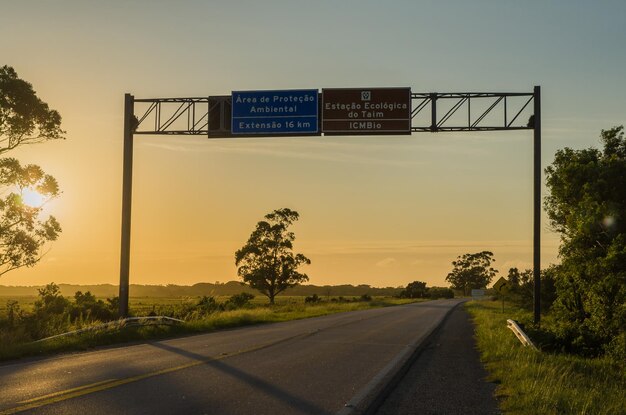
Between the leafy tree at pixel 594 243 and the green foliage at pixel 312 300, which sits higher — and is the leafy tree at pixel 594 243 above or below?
above

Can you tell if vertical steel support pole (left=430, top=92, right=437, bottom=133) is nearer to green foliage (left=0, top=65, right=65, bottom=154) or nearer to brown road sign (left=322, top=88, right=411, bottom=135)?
brown road sign (left=322, top=88, right=411, bottom=135)

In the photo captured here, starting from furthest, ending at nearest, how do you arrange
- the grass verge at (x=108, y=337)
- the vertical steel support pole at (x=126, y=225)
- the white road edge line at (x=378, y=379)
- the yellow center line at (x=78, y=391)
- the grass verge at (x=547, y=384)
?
the vertical steel support pole at (x=126, y=225) < the grass verge at (x=108, y=337) < the grass verge at (x=547, y=384) < the white road edge line at (x=378, y=379) < the yellow center line at (x=78, y=391)

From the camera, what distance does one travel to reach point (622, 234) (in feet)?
66.8

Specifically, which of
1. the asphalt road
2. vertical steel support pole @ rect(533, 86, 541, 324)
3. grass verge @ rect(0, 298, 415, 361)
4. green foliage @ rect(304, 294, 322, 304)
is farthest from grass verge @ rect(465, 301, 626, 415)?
green foliage @ rect(304, 294, 322, 304)

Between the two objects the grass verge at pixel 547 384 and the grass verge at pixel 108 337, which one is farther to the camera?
the grass verge at pixel 108 337

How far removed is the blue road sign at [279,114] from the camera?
84.5 feet

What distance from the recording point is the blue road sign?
2575 centimetres

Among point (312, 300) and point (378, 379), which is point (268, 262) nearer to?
point (312, 300)

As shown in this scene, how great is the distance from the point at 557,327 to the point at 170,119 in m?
15.2

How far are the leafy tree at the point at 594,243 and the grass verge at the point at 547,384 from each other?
9.06 feet

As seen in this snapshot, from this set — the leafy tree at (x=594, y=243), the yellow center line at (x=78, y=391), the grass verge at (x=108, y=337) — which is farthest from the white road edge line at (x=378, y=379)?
the grass verge at (x=108, y=337)

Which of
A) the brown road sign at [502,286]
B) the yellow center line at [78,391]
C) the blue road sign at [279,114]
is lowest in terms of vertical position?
the yellow center line at [78,391]

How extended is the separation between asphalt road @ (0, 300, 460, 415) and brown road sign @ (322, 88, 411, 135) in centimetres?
906

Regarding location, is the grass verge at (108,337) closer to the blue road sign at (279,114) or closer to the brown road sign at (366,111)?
the blue road sign at (279,114)
